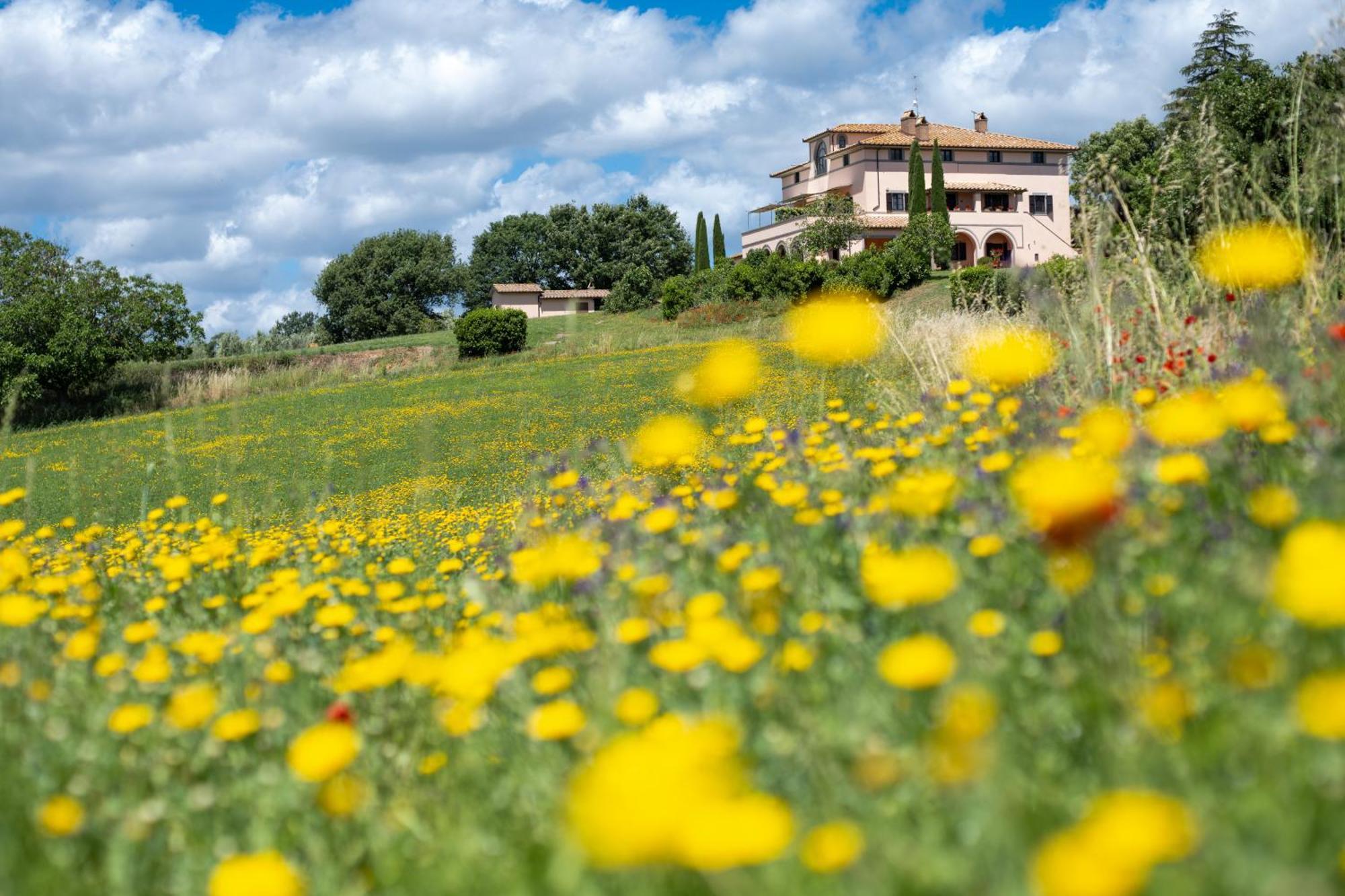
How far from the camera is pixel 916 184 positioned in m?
50.9

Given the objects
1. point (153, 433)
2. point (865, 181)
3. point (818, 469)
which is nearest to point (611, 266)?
point (865, 181)

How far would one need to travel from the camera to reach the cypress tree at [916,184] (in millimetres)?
50188

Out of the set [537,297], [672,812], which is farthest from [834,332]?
[537,297]

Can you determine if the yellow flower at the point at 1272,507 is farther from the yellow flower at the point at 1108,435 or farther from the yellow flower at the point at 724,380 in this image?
the yellow flower at the point at 724,380

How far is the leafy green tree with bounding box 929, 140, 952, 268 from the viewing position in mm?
46062

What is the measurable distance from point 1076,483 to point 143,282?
35500 millimetres

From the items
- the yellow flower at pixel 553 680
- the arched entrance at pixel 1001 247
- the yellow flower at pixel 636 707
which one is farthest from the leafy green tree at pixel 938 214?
the yellow flower at pixel 636 707

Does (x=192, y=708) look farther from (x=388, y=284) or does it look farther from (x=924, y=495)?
(x=388, y=284)

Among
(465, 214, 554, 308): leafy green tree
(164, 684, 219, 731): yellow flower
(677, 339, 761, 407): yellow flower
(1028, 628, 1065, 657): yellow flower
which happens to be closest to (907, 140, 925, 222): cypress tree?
(465, 214, 554, 308): leafy green tree

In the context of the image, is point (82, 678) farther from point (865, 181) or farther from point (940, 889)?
point (865, 181)

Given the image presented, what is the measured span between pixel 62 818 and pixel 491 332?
3234 centimetres

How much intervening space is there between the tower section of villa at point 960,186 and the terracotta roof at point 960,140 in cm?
7

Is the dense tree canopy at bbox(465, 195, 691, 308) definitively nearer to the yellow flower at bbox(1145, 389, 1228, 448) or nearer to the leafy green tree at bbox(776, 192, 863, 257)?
the leafy green tree at bbox(776, 192, 863, 257)

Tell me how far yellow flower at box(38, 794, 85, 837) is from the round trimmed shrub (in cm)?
3180
